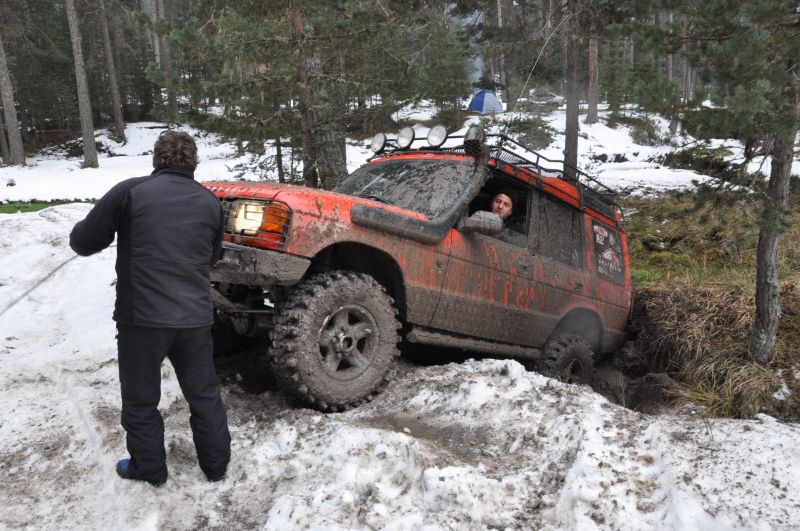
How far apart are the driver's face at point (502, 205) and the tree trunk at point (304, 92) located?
4334mm

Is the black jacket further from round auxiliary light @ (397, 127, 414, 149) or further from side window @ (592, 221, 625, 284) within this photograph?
side window @ (592, 221, 625, 284)

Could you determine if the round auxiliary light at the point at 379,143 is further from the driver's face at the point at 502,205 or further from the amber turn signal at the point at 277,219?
the amber turn signal at the point at 277,219

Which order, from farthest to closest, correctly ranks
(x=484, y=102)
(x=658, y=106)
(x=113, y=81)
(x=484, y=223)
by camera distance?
(x=484, y=102) < (x=113, y=81) < (x=484, y=223) < (x=658, y=106)

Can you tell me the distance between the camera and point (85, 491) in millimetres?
2992

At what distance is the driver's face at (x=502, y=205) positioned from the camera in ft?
17.3

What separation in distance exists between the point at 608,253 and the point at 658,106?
7.76 feet

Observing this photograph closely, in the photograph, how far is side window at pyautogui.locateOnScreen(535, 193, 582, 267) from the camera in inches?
211

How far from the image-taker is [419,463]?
9.80ft

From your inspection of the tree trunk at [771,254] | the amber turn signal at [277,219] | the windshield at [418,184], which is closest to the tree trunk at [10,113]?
the windshield at [418,184]

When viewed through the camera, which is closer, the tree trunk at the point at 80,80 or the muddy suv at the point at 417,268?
the muddy suv at the point at 417,268

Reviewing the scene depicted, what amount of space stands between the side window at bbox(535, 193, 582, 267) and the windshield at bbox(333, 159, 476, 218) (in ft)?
3.45

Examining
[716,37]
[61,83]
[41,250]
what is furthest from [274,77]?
[61,83]

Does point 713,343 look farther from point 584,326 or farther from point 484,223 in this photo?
point 484,223

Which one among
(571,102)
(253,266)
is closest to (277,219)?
(253,266)
